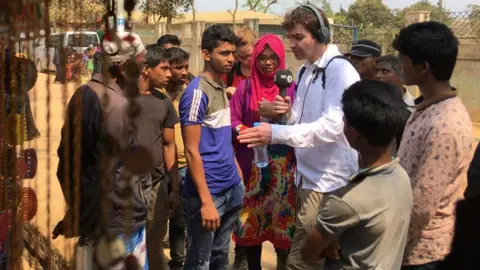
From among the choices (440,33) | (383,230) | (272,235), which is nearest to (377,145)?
(383,230)

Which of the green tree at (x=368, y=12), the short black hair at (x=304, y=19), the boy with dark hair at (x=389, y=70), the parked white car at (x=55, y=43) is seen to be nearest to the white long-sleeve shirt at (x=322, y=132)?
the short black hair at (x=304, y=19)

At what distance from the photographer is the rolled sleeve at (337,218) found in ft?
5.89

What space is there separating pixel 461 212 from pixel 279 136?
925 millimetres

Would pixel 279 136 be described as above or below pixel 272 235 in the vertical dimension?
above

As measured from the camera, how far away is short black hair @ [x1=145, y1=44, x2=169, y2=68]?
3.38 m

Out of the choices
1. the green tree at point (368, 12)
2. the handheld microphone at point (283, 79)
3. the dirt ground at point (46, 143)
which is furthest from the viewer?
the green tree at point (368, 12)

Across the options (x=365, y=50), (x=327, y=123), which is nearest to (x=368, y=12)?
(x=365, y=50)

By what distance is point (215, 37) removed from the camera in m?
3.18

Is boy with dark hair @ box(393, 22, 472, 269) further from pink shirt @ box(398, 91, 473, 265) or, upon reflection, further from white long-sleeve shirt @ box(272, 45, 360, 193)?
white long-sleeve shirt @ box(272, 45, 360, 193)

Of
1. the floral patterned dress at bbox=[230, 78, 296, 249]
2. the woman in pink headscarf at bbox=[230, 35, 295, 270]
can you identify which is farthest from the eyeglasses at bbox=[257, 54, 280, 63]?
the floral patterned dress at bbox=[230, 78, 296, 249]

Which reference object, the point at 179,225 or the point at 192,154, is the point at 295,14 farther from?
the point at 179,225

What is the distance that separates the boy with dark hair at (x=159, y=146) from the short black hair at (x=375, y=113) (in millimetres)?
1466

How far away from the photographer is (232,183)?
313cm

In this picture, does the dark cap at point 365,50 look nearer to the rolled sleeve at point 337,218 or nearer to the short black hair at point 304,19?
the short black hair at point 304,19
